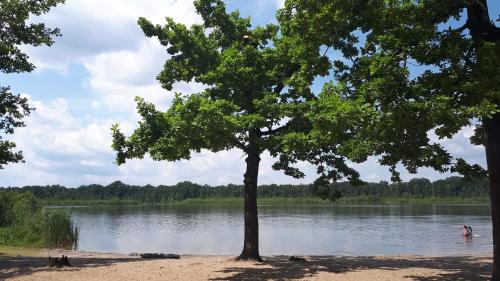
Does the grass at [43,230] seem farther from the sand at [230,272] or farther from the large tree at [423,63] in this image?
the large tree at [423,63]

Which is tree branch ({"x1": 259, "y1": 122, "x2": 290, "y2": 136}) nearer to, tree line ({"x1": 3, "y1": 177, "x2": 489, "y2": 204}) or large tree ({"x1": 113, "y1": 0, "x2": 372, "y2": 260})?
large tree ({"x1": 113, "y1": 0, "x2": 372, "y2": 260})

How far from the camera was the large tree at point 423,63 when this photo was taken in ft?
31.7

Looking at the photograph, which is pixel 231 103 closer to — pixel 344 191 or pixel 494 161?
pixel 494 161

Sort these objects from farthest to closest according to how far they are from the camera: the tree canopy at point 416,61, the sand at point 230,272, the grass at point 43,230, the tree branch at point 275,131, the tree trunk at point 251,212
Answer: the grass at point 43,230, the tree trunk at point 251,212, the tree branch at point 275,131, the sand at point 230,272, the tree canopy at point 416,61

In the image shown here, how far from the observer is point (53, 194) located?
186875 mm

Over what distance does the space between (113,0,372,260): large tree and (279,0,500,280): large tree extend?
2926mm

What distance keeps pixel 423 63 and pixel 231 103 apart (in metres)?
7.82

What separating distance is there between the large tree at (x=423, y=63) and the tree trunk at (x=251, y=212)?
7986mm

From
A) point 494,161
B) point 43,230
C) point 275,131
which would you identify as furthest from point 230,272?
point 43,230

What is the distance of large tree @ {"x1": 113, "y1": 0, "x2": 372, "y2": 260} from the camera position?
50.8 ft

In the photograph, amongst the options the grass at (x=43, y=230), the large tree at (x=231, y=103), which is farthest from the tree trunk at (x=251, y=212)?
the grass at (x=43, y=230)

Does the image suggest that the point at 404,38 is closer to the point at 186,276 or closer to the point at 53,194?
→ the point at 186,276

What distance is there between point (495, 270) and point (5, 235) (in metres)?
34.1

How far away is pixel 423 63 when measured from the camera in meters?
10.2
